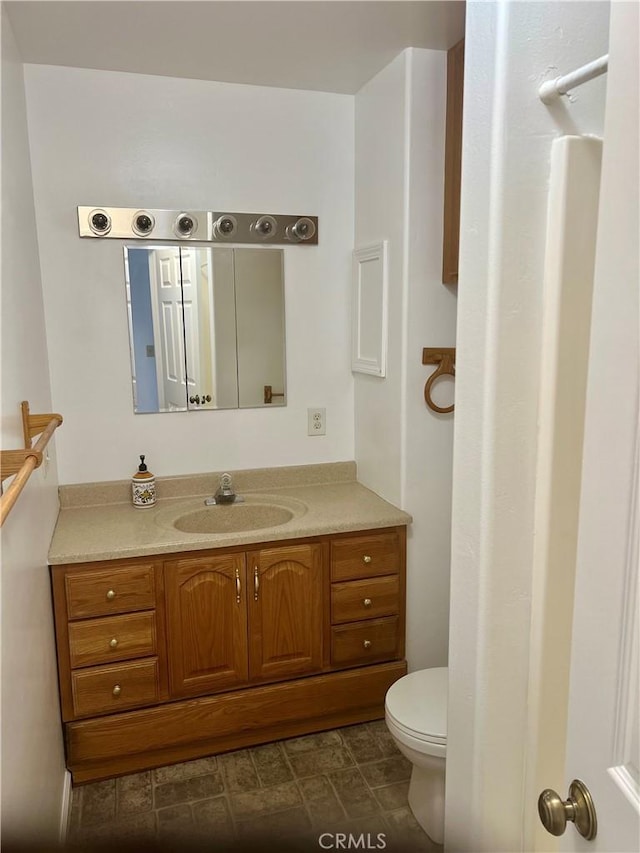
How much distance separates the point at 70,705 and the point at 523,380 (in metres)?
1.80

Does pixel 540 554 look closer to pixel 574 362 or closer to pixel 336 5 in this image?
pixel 574 362

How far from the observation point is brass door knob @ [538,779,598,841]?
2.72 feet

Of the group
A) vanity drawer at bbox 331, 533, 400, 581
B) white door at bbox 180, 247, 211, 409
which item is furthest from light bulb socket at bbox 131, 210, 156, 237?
vanity drawer at bbox 331, 533, 400, 581

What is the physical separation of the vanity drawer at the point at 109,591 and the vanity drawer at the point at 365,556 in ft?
2.17

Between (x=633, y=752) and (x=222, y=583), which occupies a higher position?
(x=633, y=752)

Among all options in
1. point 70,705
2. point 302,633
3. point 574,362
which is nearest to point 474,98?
point 574,362

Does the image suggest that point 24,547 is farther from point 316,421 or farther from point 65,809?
point 316,421

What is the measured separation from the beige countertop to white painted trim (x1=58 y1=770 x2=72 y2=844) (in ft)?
2.39

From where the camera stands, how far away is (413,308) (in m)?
2.41

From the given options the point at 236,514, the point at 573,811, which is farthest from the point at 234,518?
the point at 573,811

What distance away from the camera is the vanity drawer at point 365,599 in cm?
245

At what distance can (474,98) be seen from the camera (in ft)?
4.29

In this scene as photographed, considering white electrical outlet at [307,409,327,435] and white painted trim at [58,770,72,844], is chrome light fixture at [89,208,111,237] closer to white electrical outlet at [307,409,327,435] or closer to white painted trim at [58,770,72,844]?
white electrical outlet at [307,409,327,435]

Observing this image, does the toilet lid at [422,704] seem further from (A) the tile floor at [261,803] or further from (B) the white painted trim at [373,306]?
(B) the white painted trim at [373,306]
